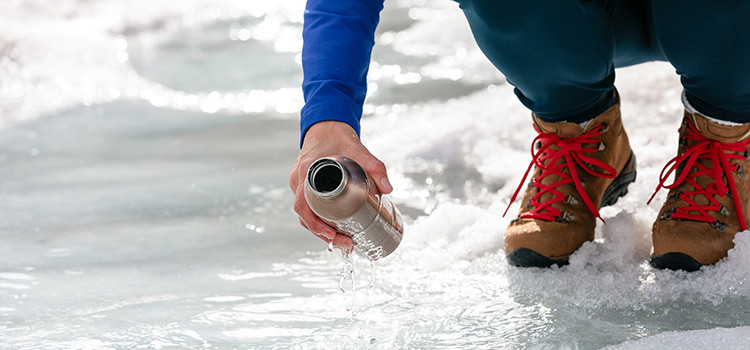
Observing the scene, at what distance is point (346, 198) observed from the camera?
1006 millimetres

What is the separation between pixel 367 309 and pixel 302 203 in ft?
1.17

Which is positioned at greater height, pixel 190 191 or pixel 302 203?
pixel 190 191

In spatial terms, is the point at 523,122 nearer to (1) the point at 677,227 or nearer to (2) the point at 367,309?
(1) the point at 677,227

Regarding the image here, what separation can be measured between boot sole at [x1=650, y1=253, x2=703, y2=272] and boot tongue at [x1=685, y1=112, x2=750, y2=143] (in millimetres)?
233

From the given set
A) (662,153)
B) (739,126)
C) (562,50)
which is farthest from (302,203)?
(662,153)

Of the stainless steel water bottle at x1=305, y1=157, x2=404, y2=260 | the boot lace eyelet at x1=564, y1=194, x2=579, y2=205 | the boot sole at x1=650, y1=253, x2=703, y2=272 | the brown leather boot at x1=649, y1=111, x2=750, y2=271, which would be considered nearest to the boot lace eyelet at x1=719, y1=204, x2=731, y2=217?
the brown leather boot at x1=649, y1=111, x2=750, y2=271

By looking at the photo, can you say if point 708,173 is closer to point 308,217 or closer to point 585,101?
point 585,101

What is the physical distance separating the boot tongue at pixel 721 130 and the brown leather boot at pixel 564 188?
167 millimetres

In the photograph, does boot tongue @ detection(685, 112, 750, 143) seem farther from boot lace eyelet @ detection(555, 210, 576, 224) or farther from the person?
boot lace eyelet @ detection(555, 210, 576, 224)

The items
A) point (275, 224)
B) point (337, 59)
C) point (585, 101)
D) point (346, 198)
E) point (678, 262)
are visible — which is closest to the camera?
point (346, 198)

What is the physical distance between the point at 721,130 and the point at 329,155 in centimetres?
75

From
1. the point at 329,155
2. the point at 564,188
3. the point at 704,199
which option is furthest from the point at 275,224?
the point at 704,199

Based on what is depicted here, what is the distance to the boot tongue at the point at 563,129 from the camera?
1.51m

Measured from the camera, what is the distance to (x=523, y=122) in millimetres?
2473
